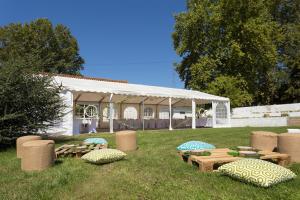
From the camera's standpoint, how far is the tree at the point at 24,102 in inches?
416

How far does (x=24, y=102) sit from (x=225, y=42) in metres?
25.1

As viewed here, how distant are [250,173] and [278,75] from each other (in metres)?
33.7

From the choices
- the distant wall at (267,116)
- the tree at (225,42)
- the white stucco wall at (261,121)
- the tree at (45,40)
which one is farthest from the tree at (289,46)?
the tree at (45,40)

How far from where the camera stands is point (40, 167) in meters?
6.54

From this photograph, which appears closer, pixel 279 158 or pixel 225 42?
pixel 279 158

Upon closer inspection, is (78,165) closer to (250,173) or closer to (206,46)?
(250,173)

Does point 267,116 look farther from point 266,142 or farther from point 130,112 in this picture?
point 266,142

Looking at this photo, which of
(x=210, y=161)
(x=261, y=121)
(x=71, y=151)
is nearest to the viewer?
(x=210, y=161)

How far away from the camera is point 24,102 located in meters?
11.0

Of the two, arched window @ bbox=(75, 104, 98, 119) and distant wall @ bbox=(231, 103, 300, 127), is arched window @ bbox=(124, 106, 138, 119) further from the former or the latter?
distant wall @ bbox=(231, 103, 300, 127)

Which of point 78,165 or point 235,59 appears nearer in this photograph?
point 78,165

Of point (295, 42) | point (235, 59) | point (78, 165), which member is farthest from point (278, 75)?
point (78, 165)

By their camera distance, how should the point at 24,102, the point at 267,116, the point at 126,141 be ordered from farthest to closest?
1. the point at 267,116
2. the point at 24,102
3. the point at 126,141

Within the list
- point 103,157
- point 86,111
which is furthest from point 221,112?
point 103,157
